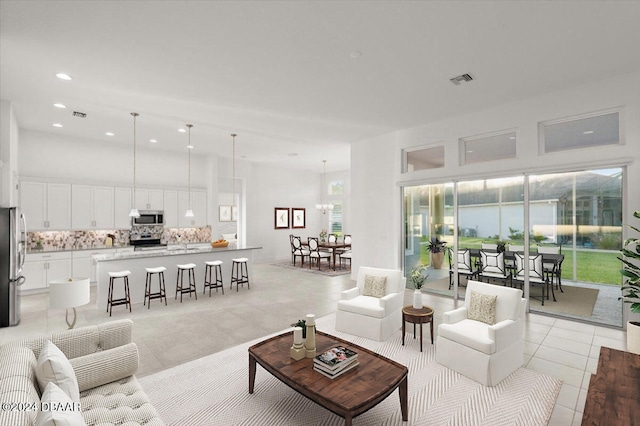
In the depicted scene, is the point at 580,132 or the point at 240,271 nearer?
the point at 580,132

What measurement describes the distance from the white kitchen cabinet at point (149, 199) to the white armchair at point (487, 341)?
8.20 metres

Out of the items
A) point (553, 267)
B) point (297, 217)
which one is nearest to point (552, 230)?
point (553, 267)

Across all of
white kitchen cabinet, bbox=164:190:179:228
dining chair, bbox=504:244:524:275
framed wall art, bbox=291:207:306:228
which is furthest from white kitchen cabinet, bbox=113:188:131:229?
dining chair, bbox=504:244:524:275

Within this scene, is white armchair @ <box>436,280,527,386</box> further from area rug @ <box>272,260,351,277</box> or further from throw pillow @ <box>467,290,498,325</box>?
area rug @ <box>272,260,351,277</box>

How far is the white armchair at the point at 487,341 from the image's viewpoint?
3129 mm

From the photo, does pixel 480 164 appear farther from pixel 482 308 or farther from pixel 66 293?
pixel 66 293

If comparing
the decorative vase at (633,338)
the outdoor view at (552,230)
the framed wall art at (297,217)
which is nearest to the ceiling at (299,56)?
the outdoor view at (552,230)

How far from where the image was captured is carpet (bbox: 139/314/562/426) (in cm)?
263

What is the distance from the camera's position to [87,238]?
8047 mm

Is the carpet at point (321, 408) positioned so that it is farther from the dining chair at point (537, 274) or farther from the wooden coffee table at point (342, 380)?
the dining chair at point (537, 274)

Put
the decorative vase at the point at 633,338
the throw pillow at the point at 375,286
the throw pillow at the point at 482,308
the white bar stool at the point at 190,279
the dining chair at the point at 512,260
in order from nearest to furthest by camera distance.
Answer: the throw pillow at the point at 482,308, the decorative vase at the point at 633,338, the throw pillow at the point at 375,286, the dining chair at the point at 512,260, the white bar stool at the point at 190,279

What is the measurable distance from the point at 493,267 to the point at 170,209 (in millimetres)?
8400

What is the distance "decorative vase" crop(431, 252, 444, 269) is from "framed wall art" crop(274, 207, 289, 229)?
22.5 feet

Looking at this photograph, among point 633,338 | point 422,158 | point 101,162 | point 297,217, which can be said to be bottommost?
point 633,338
